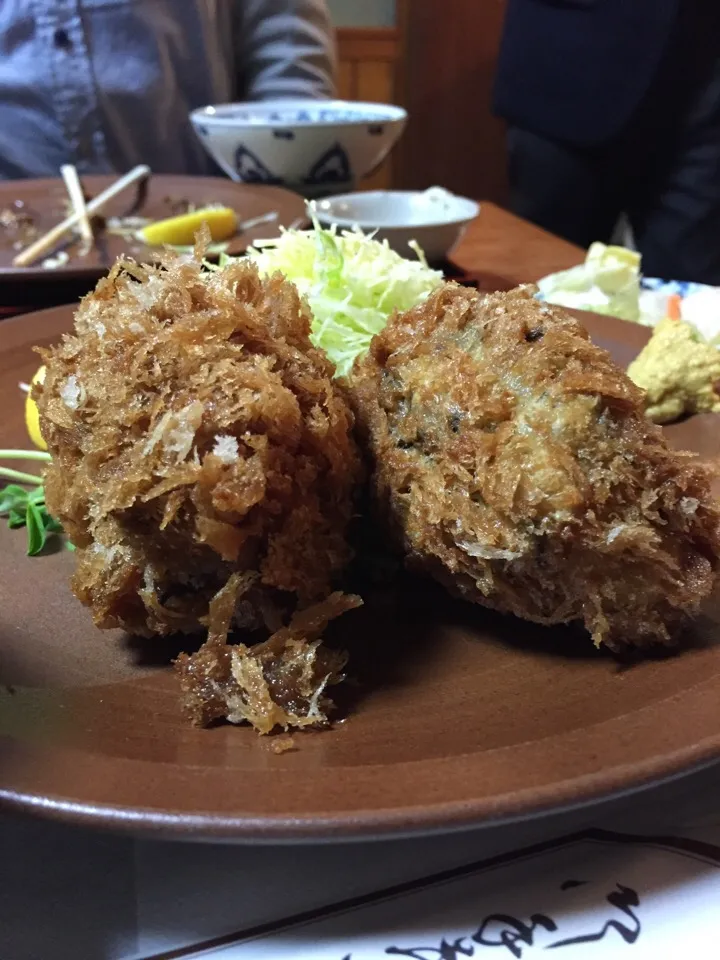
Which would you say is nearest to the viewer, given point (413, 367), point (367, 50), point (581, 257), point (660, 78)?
point (413, 367)

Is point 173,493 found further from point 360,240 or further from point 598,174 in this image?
point 598,174

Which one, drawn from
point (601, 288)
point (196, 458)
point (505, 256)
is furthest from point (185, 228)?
point (196, 458)

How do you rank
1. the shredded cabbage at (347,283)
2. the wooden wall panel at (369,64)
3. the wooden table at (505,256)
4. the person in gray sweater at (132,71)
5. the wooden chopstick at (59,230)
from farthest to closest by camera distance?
the wooden wall panel at (369,64)
the person in gray sweater at (132,71)
the wooden table at (505,256)
the wooden chopstick at (59,230)
the shredded cabbage at (347,283)

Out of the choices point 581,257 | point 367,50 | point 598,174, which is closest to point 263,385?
point 581,257

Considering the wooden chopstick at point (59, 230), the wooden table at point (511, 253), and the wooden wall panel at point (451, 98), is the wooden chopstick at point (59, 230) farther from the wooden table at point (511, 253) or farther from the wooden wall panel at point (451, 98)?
the wooden wall panel at point (451, 98)

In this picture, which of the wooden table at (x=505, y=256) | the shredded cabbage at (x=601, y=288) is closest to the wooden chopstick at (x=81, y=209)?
the wooden table at (x=505, y=256)

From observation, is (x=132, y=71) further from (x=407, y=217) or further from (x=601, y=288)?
(x=601, y=288)
